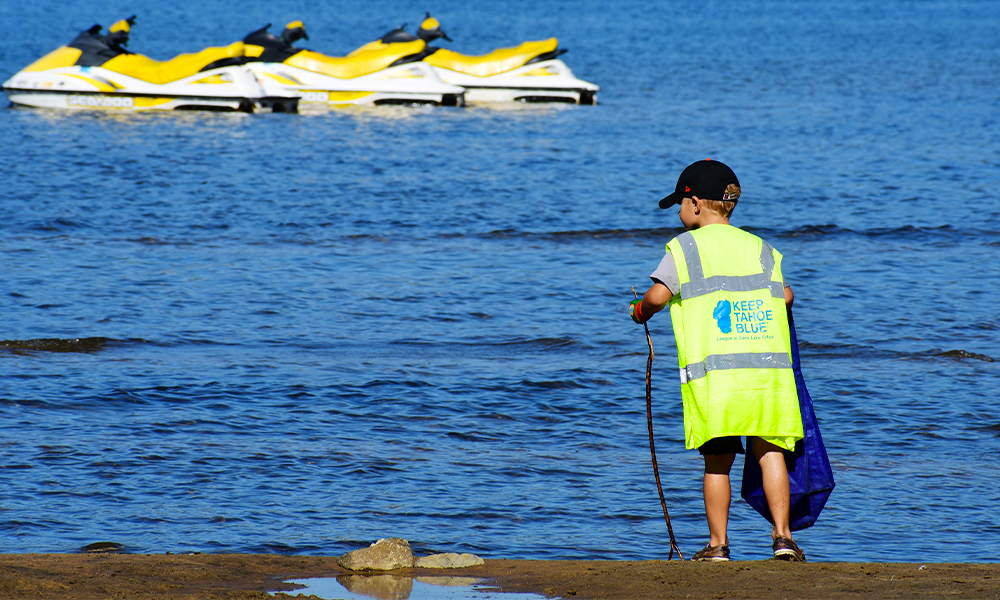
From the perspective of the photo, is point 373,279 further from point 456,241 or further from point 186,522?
point 186,522

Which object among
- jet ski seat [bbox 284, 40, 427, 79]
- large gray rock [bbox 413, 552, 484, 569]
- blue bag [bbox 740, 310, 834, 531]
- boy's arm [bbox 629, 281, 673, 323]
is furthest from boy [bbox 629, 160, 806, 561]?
jet ski seat [bbox 284, 40, 427, 79]

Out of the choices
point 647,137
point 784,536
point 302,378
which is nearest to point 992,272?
point 302,378

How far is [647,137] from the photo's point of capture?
2408 cm

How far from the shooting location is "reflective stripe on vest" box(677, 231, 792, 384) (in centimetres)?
457

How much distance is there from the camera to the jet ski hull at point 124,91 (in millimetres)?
25266

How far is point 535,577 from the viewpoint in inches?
177

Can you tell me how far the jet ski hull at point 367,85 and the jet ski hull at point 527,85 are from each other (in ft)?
5.05

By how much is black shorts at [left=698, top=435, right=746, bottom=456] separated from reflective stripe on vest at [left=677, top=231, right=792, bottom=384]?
0.27 meters

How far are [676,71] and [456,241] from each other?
→ 2708cm

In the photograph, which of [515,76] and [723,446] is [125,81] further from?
[723,446]

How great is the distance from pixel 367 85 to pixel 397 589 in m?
24.4

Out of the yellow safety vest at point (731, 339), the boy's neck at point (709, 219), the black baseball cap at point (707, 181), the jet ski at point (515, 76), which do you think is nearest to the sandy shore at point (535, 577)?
the yellow safety vest at point (731, 339)

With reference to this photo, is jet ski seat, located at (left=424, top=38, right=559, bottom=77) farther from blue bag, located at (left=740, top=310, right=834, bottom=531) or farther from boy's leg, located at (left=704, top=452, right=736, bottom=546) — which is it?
boy's leg, located at (left=704, top=452, right=736, bottom=546)

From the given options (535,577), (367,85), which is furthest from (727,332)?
(367,85)
